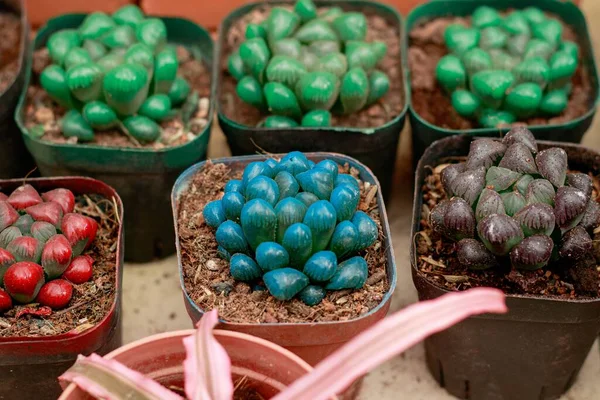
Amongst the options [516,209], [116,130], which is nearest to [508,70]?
[516,209]

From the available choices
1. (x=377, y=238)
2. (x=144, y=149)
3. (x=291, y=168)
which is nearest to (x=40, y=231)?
(x=144, y=149)

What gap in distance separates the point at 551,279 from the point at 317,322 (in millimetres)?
486

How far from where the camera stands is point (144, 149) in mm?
1655

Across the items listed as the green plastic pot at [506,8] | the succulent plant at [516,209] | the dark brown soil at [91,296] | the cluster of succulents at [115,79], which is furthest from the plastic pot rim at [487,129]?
the dark brown soil at [91,296]

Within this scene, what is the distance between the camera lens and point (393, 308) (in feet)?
6.07

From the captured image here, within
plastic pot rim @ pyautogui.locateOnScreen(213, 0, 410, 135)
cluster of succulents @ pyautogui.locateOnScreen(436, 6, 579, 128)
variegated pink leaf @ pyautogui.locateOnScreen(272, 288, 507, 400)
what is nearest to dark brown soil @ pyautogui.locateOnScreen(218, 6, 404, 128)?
plastic pot rim @ pyautogui.locateOnScreen(213, 0, 410, 135)

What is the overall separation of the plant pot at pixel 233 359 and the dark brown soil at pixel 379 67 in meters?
0.74

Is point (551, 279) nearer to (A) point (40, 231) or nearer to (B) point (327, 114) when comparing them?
(B) point (327, 114)

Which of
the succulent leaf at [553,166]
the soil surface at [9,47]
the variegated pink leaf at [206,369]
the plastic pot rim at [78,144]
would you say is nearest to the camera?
the variegated pink leaf at [206,369]

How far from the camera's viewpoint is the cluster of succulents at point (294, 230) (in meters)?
1.24

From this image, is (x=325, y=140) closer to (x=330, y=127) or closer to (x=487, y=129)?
(x=330, y=127)

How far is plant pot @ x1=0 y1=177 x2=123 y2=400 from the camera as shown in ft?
4.23

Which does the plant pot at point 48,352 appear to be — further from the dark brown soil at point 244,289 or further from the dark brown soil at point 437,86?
the dark brown soil at point 437,86

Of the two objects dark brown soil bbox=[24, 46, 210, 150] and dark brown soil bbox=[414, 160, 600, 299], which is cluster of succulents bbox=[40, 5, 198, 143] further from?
dark brown soil bbox=[414, 160, 600, 299]
